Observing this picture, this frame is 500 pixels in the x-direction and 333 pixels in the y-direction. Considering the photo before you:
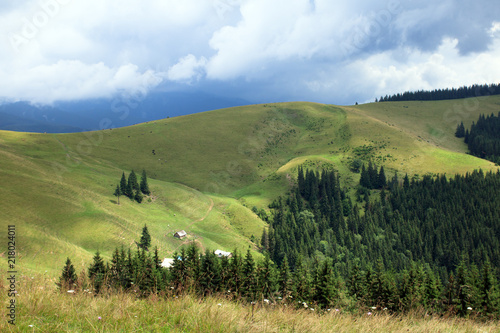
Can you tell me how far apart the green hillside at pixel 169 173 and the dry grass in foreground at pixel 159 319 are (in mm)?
17023

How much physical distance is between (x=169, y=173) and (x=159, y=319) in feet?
454

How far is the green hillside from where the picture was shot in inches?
2657

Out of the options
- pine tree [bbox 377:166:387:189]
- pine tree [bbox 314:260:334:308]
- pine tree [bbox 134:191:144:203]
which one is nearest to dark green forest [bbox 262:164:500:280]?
pine tree [bbox 377:166:387:189]

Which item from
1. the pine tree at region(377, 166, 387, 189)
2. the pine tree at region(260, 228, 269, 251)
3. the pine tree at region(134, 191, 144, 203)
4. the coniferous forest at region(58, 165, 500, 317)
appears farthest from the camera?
the pine tree at region(377, 166, 387, 189)

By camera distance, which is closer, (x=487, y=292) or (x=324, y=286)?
(x=324, y=286)

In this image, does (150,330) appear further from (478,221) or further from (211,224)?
(478,221)

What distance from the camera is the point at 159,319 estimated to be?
21.3 feet

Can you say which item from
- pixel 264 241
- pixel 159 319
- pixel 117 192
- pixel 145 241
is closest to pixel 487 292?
pixel 159 319

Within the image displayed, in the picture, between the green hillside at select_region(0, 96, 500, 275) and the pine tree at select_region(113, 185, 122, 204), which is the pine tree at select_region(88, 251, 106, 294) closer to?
the green hillside at select_region(0, 96, 500, 275)

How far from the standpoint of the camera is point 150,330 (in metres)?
6.01

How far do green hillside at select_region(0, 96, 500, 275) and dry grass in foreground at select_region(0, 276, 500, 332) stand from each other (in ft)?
55.8

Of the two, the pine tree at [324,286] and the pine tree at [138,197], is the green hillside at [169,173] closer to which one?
the pine tree at [138,197]

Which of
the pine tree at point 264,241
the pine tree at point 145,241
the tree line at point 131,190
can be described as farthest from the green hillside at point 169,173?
the pine tree at point 264,241

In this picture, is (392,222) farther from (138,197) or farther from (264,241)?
(138,197)
